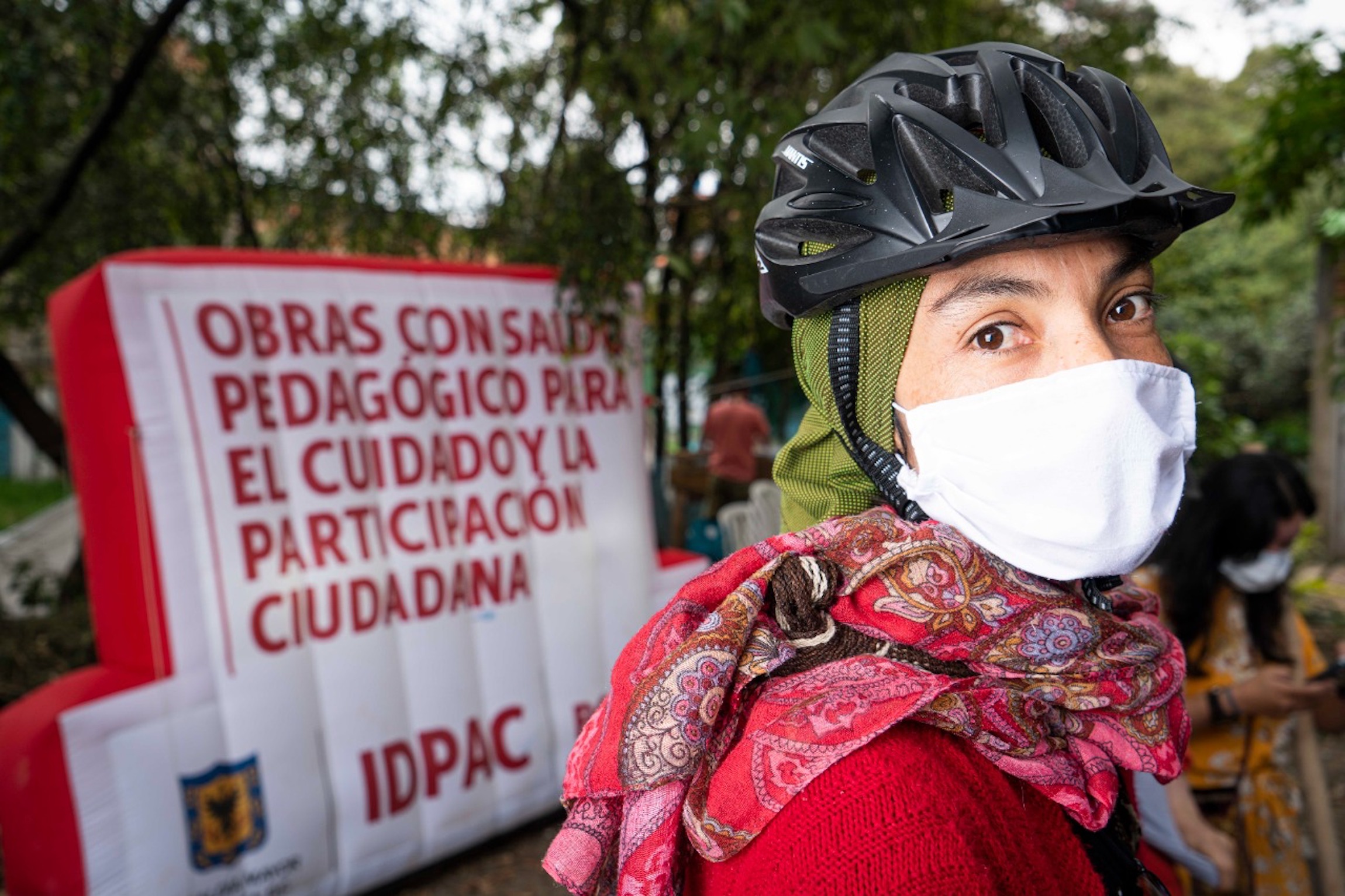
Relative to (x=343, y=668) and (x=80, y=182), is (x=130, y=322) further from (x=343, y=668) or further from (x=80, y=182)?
(x=80, y=182)

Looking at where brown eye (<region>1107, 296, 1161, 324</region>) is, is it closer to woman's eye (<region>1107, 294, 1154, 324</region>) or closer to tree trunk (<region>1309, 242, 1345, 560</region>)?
woman's eye (<region>1107, 294, 1154, 324</region>)

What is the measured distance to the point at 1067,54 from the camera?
5645 millimetres

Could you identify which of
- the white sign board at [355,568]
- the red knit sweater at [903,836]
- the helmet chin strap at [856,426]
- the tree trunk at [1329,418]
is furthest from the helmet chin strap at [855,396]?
the tree trunk at [1329,418]

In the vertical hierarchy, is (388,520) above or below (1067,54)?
below

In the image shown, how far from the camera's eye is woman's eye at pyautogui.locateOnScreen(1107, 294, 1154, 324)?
39.4 inches

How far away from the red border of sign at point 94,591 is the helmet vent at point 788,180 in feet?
7.75

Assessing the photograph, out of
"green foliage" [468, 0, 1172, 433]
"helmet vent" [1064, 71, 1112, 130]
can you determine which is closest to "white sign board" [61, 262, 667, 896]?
"green foliage" [468, 0, 1172, 433]

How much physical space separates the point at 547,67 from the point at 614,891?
484cm

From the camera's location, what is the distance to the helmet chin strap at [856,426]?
1.04m

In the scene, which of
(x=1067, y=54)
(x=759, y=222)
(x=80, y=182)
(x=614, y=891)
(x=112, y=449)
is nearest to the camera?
(x=614, y=891)

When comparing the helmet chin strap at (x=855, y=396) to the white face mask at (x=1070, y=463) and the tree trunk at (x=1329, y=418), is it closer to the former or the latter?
the white face mask at (x=1070, y=463)

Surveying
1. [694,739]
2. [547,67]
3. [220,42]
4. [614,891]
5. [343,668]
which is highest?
[220,42]

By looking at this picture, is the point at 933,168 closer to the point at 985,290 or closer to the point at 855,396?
the point at 985,290

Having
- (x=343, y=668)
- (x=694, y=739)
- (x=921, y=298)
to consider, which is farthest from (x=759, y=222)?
(x=343, y=668)
